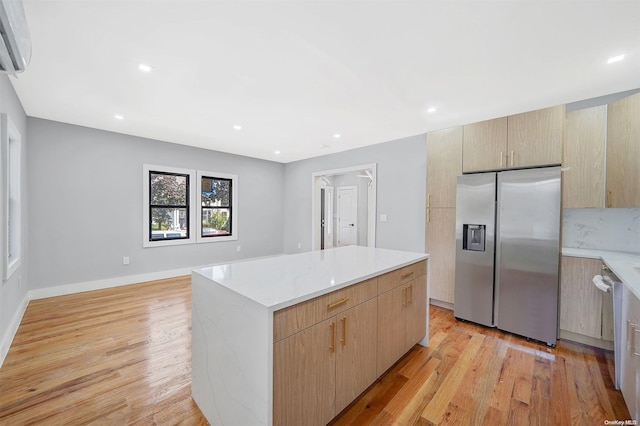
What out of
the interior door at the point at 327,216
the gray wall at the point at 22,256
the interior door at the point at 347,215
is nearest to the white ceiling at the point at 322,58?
the gray wall at the point at 22,256

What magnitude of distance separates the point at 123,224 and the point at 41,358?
2377 millimetres

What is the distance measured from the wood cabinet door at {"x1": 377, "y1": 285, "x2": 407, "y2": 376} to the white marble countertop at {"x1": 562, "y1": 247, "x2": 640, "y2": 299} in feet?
4.15

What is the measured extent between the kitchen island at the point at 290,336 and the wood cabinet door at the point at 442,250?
1640 mm

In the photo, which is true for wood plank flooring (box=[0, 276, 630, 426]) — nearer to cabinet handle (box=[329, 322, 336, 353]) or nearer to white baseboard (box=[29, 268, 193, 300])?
cabinet handle (box=[329, 322, 336, 353])

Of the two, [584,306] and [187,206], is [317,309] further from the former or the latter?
[187,206]

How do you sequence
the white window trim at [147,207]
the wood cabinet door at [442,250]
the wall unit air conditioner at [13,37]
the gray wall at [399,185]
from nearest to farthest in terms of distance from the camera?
1. the wall unit air conditioner at [13,37]
2. the wood cabinet door at [442,250]
3. the gray wall at [399,185]
4. the white window trim at [147,207]

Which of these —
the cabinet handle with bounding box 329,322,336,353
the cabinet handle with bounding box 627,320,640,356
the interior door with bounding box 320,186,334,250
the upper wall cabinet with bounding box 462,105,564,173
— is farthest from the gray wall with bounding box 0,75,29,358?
the interior door with bounding box 320,186,334,250

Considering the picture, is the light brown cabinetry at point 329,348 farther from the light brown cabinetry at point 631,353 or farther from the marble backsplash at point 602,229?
the marble backsplash at point 602,229

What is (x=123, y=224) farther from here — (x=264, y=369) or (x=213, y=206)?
(x=264, y=369)

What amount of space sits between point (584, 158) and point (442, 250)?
1669mm

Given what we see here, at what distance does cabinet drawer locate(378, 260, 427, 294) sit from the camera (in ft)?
6.04

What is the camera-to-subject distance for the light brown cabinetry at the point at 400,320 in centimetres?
185

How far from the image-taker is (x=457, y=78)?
90.2 inches

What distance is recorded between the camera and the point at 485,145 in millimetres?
2949
